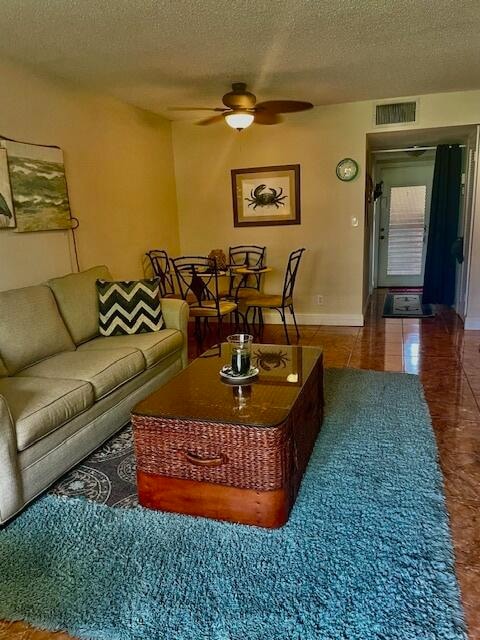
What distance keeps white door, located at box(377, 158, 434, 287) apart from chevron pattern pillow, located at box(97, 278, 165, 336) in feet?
18.6

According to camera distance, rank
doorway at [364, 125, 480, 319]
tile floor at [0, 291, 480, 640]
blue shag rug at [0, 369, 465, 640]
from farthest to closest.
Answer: doorway at [364, 125, 480, 319], tile floor at [0, 291, 480, 640], blue shag rug at [0, 369, 465, 640]

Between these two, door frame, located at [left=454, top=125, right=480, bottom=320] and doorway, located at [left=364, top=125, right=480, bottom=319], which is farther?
doorway, located at [left=364, top=125, right=480, bottom=319]

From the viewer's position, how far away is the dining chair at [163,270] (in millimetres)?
4977

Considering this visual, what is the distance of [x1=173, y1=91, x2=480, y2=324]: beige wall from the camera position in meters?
4.95

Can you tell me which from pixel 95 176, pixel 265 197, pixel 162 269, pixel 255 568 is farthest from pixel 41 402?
pixel 265 197

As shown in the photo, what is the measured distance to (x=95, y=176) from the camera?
13.2 ft

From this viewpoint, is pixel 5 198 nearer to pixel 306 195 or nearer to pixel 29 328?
pixel 29 328

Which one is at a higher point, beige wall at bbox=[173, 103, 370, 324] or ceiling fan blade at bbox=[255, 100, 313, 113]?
ceiling fan blade at bbox=[255, 100, 313, 113]

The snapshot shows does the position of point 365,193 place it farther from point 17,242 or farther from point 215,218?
point 17,242

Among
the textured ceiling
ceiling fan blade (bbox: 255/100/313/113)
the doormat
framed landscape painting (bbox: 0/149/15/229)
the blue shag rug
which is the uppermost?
the textured ceiling

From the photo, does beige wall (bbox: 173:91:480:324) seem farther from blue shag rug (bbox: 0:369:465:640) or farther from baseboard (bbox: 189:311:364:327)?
blue shag rug (bbox: 0:369:465:640)

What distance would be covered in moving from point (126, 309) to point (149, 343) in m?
0.45

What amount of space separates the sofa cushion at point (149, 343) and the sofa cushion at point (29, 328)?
0.20m

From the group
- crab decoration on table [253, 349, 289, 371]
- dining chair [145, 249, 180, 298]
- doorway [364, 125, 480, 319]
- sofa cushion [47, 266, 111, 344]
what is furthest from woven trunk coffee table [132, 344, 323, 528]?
doorway [364, 125, 480, 319]
